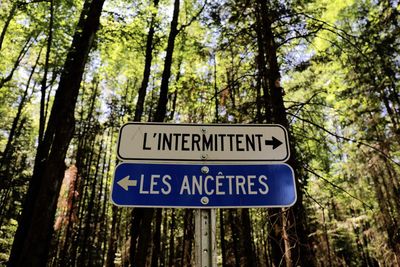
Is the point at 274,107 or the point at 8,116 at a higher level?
the point at 8,116

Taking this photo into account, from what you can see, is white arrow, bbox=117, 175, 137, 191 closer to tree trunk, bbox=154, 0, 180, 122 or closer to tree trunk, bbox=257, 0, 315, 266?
tree trunk, bbox=257, 0, 315, 266

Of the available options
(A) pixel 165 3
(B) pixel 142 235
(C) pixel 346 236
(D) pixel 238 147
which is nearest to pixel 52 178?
(B) pixel 142 235

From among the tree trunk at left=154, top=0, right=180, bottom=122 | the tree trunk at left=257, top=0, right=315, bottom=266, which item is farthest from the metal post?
the tree trunk at left=154, top=0, right=180, bottom=122

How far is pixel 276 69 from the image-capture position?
435 cm

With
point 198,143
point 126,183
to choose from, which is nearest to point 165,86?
point 198,143

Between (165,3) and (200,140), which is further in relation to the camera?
(165,3)

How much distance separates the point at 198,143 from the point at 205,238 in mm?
593

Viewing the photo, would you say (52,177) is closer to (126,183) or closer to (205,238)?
(126,183)

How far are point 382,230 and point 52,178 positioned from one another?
14.2m

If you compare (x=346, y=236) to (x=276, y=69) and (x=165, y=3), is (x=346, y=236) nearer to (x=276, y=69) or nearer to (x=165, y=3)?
(x=165, y=3)

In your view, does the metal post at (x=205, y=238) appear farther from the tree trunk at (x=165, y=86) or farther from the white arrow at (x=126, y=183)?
the tree trunk at (x=165, y=86)

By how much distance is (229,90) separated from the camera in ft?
16.0

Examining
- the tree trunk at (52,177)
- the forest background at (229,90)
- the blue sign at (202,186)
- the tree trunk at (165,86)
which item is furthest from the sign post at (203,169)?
the tree trunk at (165,86)

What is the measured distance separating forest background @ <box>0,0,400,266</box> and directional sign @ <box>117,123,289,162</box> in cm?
128
